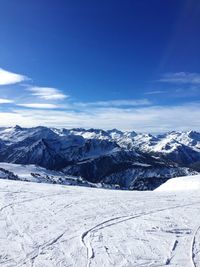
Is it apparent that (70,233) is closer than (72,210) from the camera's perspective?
Yes

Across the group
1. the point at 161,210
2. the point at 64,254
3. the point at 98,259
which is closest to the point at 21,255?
the point at 64,254

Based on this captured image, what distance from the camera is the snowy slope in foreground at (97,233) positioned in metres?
9.69

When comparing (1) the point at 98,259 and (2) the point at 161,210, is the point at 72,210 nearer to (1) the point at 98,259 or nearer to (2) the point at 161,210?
(2) the point at 161,210

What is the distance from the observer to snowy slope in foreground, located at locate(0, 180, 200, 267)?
9.69 m

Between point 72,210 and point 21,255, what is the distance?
6.46 meters

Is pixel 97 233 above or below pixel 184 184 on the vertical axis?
below

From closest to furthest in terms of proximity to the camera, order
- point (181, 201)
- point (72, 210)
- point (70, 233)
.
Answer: point (70, 233), point (72, 210), point (181, 201)

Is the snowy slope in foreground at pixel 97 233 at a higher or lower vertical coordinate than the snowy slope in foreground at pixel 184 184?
lower

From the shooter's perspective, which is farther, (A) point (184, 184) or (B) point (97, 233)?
(A) point (184, 184)

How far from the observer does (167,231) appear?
12.8m

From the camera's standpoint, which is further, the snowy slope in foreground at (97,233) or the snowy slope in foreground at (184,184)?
the snowy slope in foreground at (184,184)

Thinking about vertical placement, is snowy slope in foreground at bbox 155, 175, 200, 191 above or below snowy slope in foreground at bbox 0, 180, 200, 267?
above

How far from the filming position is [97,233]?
→ 12.2 meters

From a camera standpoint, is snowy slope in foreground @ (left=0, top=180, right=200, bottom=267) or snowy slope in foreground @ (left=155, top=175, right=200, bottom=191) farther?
snowy slope in foreground @ (left=155, top=175, right=200, bottom=191)
